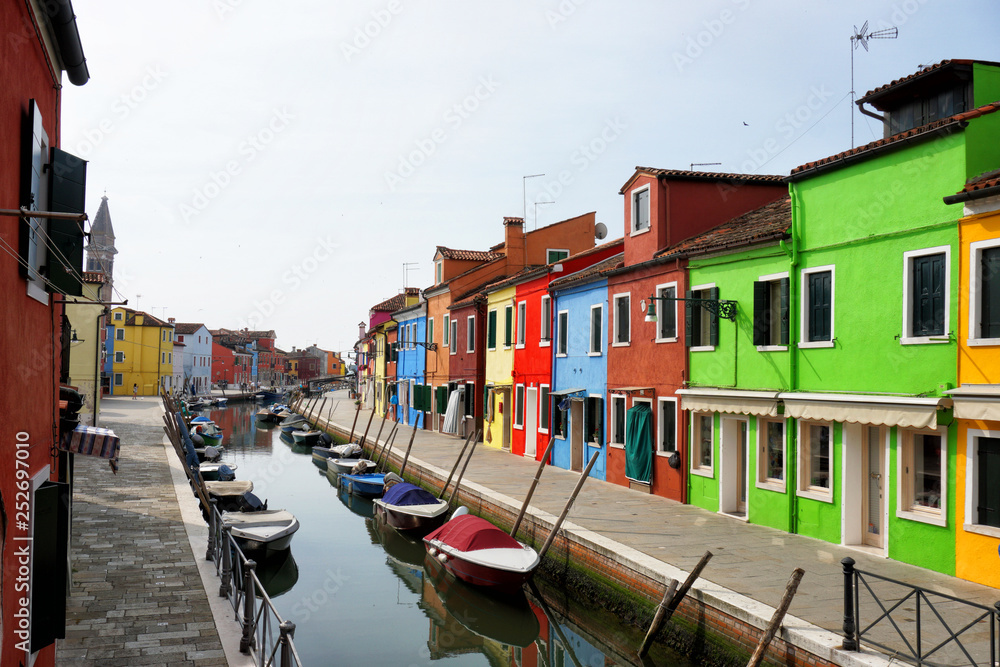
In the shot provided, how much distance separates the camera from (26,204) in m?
6.07

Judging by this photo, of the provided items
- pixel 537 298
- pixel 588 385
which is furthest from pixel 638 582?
pixel 537 298

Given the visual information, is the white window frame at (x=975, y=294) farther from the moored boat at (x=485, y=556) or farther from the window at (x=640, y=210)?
the window at (x=640, y=210)

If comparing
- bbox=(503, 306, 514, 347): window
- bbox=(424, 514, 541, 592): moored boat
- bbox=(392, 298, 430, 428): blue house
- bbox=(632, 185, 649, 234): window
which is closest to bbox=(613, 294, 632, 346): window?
bbox=(632, 185, 649, 234): window

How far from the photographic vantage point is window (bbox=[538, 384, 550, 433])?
2416cm

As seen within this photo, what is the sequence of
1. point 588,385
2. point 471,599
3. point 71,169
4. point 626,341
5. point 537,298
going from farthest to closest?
point 537,298
point 588,385
point 626,341
point 471,599
point 71,169

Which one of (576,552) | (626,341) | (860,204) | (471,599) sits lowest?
(471,599)

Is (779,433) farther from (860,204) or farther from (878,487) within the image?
(860,204)

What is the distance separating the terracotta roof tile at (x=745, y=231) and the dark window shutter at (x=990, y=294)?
3834 mm

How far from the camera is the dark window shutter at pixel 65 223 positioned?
6.86 meters

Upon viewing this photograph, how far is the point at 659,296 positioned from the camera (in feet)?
58.3

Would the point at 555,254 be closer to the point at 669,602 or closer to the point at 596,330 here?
the point at 596,330

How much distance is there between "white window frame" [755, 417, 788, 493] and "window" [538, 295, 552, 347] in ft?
34.1

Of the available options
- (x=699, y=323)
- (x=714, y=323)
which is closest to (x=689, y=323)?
(x=699, y=323)

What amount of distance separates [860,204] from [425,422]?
93.1ft
